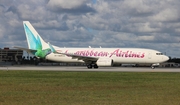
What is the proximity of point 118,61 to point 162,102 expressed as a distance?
155 feet

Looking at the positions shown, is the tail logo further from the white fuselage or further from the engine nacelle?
the engine nacelle

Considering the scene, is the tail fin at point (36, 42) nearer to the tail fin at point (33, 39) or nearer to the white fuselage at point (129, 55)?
the tail fin at point (33, 39)

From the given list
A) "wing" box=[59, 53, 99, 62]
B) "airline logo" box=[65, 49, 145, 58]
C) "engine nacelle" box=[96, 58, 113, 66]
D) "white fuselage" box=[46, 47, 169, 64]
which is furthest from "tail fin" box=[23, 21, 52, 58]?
"engine nacelle" box=[96, 58, 113, 66]

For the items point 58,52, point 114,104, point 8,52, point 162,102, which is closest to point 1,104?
point 114,104

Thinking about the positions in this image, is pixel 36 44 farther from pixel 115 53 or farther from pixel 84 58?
pixel 115 53

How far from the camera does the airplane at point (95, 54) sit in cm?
6309

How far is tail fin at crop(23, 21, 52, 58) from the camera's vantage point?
68.9 metres

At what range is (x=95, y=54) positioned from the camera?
65.0m

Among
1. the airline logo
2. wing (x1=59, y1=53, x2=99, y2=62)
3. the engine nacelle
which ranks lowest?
the engine nacelle

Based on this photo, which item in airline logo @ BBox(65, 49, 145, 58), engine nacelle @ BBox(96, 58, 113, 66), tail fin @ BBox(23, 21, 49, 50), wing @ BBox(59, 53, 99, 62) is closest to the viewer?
wing @ BBox(59, 53, 99, 62)

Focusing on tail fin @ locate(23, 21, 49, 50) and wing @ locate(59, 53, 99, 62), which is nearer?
wing @ locate(59, 53, 99, 62)

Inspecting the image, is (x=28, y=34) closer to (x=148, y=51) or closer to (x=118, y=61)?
(x=118, y=61)

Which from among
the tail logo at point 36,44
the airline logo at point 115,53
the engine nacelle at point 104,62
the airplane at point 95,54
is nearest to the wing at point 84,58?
the airplane at point 95,54

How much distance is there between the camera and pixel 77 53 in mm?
66812
